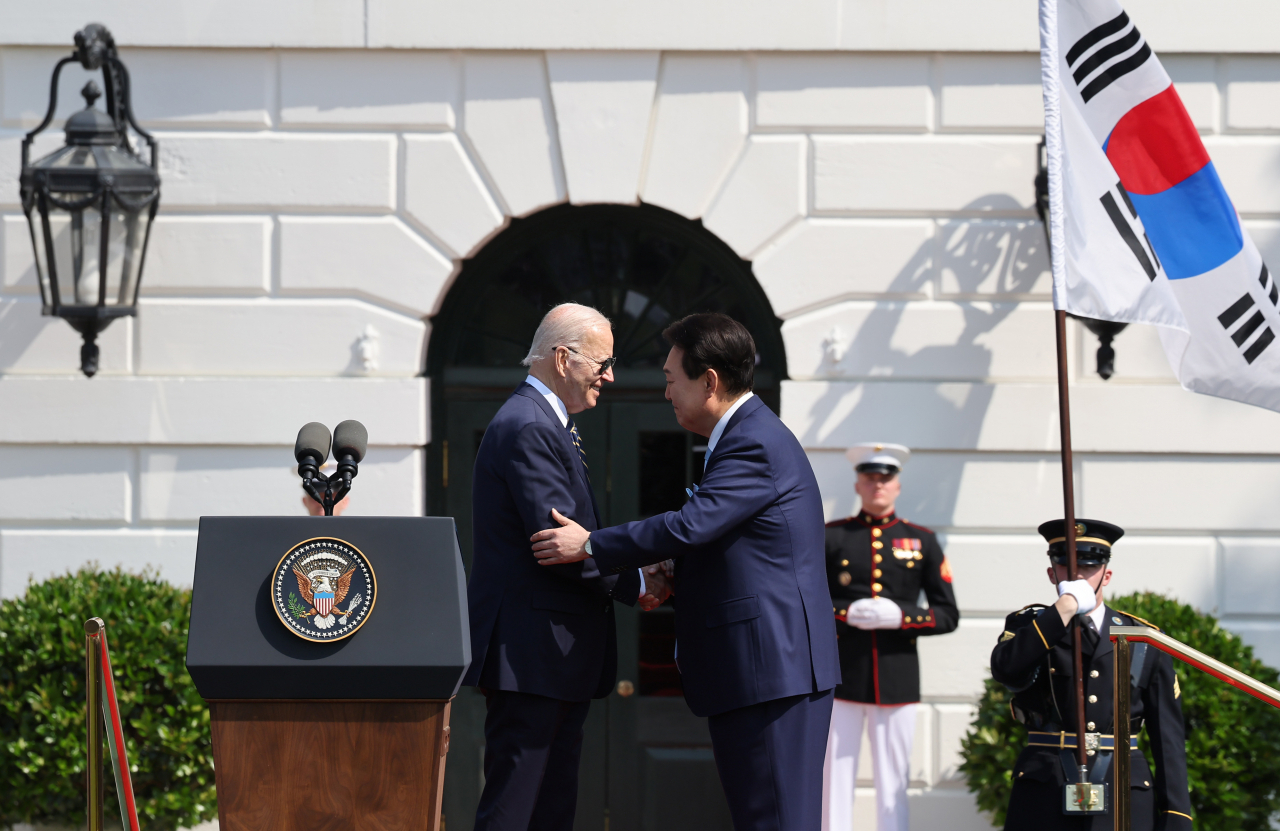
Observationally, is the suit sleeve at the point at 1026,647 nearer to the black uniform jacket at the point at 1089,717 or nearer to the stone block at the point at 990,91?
the black uniform jacket at the point at 1089,717

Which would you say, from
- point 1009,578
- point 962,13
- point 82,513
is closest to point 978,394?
point 1009,578

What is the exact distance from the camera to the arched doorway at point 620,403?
6168 millimetres

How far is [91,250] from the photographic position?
5633 millimetres

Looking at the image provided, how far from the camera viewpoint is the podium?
107 inches

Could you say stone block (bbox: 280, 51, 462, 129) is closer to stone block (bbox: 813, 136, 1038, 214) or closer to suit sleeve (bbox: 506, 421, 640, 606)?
stone block (bbox: 813, 136, 1038, 214)

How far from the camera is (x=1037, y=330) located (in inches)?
237

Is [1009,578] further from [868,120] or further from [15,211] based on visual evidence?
[15,211]

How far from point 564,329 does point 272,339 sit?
8.90 ft

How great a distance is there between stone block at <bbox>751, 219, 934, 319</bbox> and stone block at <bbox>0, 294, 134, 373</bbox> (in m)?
3.33

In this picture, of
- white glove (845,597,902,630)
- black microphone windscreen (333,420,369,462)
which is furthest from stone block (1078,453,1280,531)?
black microphone windscreen (333,420,369,462)

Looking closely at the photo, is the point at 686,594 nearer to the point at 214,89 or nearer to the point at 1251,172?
the point at 214,89

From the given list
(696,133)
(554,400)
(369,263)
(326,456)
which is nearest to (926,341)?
(696,133)

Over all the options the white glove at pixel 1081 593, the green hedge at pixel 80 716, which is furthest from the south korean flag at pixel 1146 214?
the green hedge at pixel 80 716

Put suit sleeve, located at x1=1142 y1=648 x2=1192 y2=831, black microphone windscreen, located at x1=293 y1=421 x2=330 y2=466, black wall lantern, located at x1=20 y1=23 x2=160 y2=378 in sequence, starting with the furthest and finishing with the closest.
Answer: black wall lantern, located at x1=20 y1=23 x2=160 y2=378 → suit sleeve, located at x1=1142 y1=648 x2=1192 y2=831 → black microphone windscreen, located at x1=293 y1=421 x2=330 y2=466
